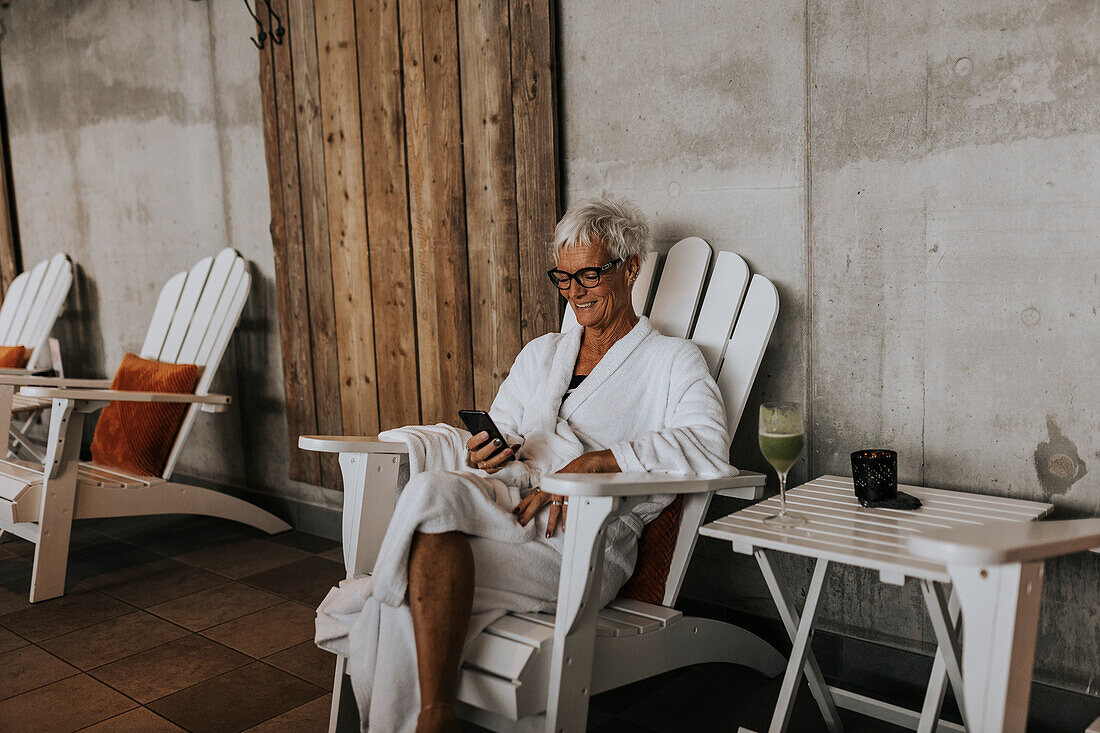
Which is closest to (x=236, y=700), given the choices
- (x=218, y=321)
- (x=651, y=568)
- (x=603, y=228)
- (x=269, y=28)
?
(x=651, y=568)

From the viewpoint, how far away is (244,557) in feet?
11.1

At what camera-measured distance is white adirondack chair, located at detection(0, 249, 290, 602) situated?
114 inches

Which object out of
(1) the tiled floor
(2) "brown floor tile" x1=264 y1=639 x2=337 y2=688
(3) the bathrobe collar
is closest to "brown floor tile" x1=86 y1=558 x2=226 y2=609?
(1) the tiled floor

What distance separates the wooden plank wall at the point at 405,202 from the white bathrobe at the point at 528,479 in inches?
18.6

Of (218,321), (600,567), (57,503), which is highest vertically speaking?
(218,321)

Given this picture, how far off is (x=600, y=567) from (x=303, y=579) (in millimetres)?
1805

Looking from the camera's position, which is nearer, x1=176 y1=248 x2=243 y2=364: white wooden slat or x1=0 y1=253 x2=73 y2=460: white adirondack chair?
x1=176 y1=248 x2=243 y2=364: white wooden slat

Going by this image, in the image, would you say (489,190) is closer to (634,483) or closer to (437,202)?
(437,202)

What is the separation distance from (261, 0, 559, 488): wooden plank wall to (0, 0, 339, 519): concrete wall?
9.9 inches

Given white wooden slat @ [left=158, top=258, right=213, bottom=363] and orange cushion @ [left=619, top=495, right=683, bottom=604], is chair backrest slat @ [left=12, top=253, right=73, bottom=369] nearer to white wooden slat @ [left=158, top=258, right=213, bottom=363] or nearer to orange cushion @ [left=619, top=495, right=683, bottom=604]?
white wooden slat @ [left=158, top=258, right=213, bottom=363]

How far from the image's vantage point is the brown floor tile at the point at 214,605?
108 inches

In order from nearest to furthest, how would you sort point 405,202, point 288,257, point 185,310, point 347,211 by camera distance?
1. point 405,202
2. point 347,211
3. point 288,257
4. point 185,310

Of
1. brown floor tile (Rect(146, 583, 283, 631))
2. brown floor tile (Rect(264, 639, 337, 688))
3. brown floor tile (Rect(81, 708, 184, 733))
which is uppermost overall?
brown floor tile (Rect(146, 583, 283, 631))

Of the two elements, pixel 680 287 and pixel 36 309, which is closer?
pixel 680 287
